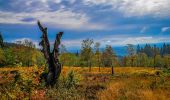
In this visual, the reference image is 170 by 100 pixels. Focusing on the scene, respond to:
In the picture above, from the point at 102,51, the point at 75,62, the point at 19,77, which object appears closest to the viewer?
the point at 19,77

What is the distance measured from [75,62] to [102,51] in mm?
29847

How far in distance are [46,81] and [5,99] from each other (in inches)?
485

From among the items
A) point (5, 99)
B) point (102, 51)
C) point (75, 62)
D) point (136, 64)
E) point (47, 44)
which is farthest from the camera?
point (136, 64)

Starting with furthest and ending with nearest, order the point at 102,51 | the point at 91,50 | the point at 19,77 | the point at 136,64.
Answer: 1. the point at 136,64
2. the point at 102,51
3. the point at 91,50
4. the point at 19,77

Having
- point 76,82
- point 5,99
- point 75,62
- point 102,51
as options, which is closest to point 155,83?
point 76,82

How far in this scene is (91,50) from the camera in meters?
106

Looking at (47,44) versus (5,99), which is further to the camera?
(47,44)

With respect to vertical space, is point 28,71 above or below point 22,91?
above

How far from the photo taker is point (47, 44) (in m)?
25.8

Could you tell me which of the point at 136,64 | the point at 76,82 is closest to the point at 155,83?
the point at 76,82

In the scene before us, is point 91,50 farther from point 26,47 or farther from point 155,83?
point 155,83

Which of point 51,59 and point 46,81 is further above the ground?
point 51,59

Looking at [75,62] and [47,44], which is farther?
[75,62]

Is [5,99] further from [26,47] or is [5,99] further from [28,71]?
[26,47]
